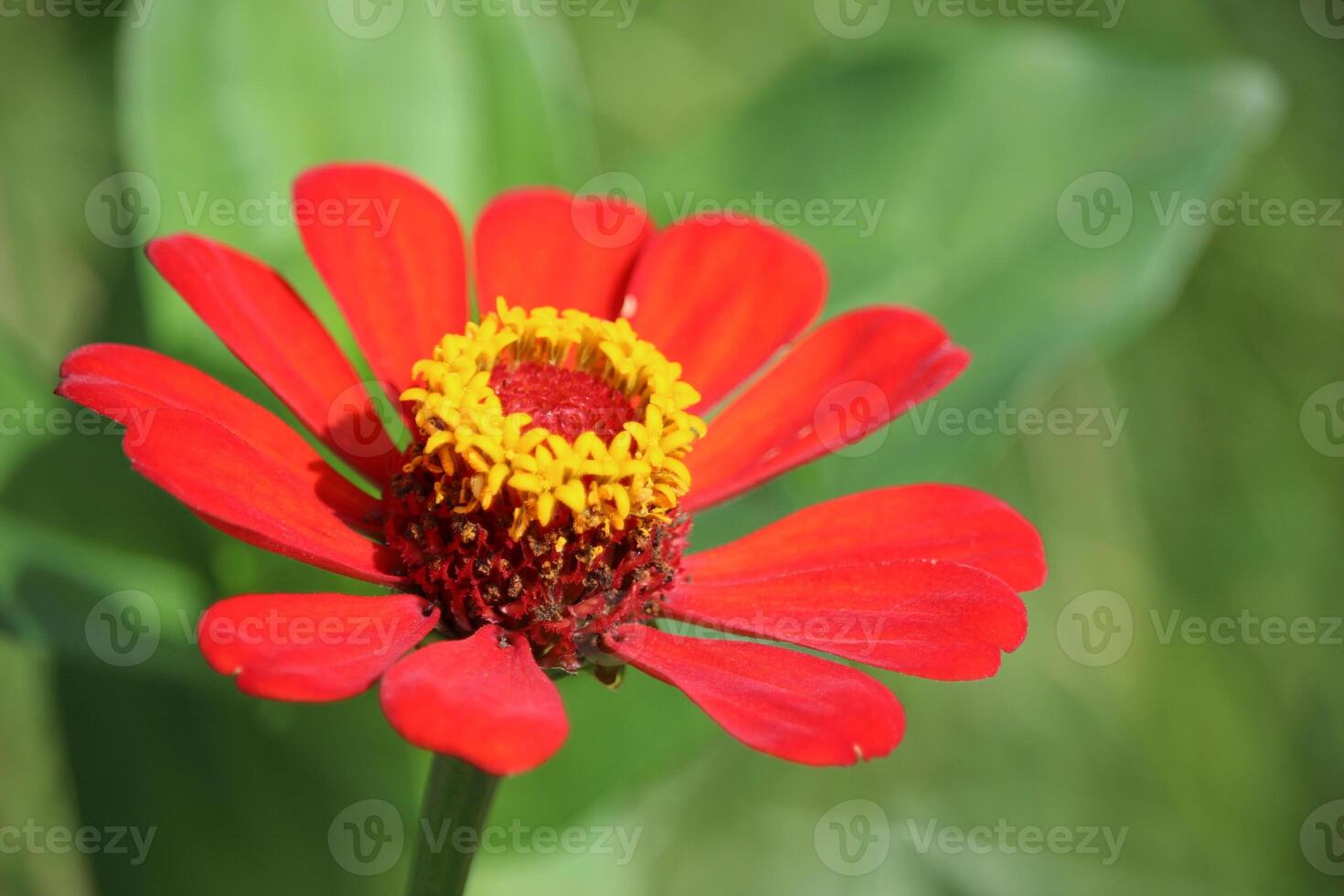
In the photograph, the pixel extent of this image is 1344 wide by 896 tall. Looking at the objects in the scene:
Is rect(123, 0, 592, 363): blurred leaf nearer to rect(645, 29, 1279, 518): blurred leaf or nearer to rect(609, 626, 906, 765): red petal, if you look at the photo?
rect(645, 29, 1279, 518): blurred leaf

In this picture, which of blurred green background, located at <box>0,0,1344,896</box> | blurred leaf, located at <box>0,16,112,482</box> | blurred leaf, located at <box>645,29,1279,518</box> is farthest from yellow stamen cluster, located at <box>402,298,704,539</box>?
blurred leaf, located at <box>0,16,112,482</box>

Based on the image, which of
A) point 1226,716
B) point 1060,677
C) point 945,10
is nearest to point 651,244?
point 1060,677

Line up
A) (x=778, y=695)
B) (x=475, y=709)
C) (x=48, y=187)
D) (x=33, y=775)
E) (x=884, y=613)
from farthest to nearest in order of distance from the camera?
(x=48, y=187)
(x=33, y=775)
(x=884, y=613)
(x=778, y=695)
(x=475, y=709)

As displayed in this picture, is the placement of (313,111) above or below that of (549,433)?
above

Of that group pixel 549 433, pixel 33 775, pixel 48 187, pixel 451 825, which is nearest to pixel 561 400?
pixel 549 433

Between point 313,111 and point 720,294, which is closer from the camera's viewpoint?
point 720,294

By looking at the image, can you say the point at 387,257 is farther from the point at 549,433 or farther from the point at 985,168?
the point at 985,168

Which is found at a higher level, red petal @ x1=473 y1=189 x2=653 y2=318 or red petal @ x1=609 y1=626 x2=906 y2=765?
red petal @ x1=473 y1=189 x2=653 y2=318
